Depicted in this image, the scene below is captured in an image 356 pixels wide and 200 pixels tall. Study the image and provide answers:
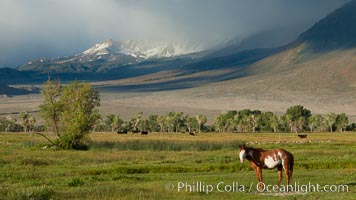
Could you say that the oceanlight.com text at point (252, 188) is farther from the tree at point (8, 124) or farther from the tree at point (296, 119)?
the tree at point (8, 124)

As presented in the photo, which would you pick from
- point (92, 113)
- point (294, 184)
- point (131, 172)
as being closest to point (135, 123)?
point (92, 113)

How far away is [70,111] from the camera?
62969mm

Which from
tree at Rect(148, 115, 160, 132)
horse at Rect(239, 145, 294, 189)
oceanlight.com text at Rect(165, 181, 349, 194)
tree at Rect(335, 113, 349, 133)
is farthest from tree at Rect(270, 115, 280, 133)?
horse at Rect(239, 145, 294, 189)

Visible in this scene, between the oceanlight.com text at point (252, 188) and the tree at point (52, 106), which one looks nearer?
the oceanlight.com text at point (252, 188)

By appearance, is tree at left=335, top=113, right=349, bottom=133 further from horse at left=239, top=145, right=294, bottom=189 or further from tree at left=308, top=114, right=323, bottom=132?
horse at left=239, top=145, right=294, bottom=189

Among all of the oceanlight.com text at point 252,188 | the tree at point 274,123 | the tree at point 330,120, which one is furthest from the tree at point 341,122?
the oceanlight.com text at point 252,188

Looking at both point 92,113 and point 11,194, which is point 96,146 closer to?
point 92,113

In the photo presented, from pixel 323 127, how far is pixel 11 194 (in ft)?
459

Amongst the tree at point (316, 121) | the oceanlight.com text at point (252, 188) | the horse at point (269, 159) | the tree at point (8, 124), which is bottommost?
the oceanlight.com text at point (252, 188)

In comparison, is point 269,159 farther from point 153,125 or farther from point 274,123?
point 153,125

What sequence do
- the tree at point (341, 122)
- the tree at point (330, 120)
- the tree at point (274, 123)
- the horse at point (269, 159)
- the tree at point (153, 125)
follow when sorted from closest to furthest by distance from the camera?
the horse at point (269, 159) < the tree at point (274, 123) < the tree at point (341, 122) < the tree at point (330, 120) < the tree at point (153, 125)

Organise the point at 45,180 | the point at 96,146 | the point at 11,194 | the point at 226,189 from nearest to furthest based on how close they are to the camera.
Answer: the point at 11,194 → the point at 226,189 → the point at 45,180 → the point at 96,146

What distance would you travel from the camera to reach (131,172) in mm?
34781

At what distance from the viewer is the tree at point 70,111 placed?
59750 mm
